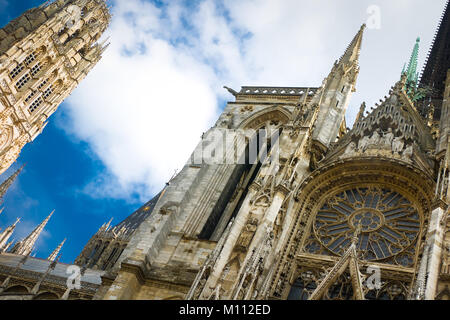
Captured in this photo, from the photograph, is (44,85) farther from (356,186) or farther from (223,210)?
(356,186)

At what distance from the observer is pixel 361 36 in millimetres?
22219

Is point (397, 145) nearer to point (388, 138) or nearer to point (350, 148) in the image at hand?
point (388, 138)

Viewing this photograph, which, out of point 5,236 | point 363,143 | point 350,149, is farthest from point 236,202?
point 5,236

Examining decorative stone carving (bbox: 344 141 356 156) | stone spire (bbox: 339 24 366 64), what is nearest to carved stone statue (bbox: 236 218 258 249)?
decorative stone carving (bbox: 344 141 356 156)

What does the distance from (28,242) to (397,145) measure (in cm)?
3224

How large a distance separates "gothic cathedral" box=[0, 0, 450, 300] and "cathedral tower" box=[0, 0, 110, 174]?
14753 mm

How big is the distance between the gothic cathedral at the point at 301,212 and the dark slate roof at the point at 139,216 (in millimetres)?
17536

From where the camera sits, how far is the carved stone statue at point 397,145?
15.8m

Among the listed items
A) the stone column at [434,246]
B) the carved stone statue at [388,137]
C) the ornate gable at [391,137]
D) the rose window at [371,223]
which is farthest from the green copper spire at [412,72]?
the stone column at [434,246]

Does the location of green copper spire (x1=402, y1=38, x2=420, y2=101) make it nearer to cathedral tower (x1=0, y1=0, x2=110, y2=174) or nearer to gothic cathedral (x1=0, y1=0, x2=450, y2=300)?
gothic cathedral (x1=0, y1=0, x2=450, y2=300)

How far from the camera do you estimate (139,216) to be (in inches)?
1677

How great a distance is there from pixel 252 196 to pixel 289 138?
3.21 metres

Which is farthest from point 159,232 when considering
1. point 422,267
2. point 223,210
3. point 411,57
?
point 411,57

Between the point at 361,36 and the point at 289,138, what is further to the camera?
the point at 361,36
